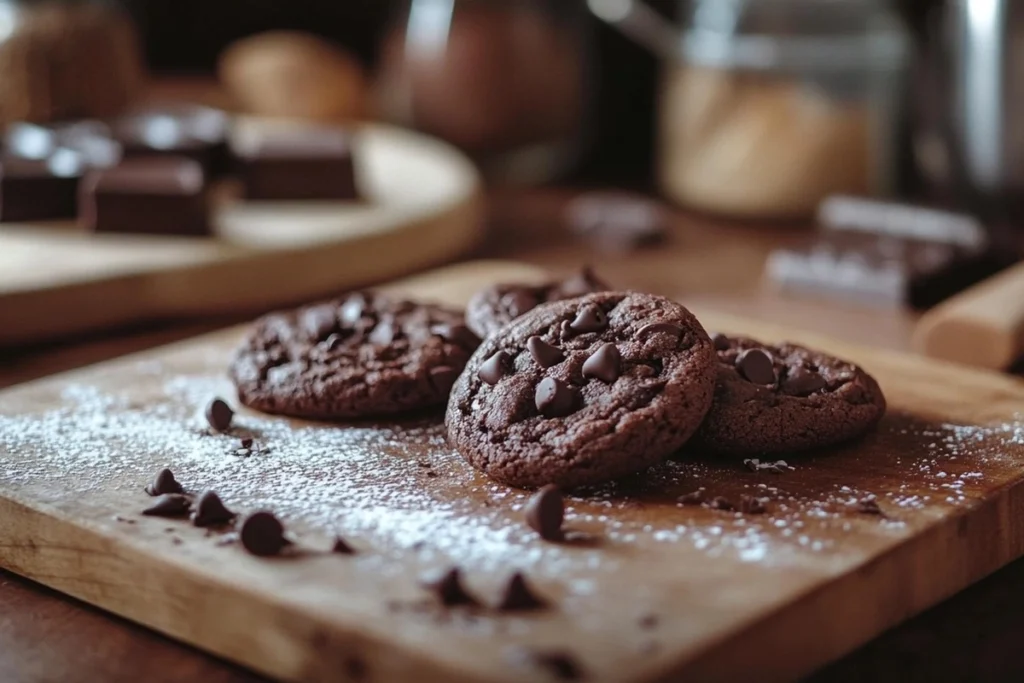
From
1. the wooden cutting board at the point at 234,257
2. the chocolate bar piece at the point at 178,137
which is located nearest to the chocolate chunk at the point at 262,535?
the wooden cutting board at the point at 234,257

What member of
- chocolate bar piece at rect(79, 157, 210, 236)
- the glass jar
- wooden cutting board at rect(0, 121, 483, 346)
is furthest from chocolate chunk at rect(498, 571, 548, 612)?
the glass jar

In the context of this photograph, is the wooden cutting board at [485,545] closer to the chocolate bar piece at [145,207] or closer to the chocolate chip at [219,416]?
the chocolate chip at [219,416]

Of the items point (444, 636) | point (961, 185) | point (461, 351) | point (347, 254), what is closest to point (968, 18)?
point (961, 185)

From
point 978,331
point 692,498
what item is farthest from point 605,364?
point 978,331

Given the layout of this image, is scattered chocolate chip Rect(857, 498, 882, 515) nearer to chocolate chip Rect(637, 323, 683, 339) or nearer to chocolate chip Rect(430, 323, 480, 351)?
chocolate chip Rect(637, 323, 683, 339)

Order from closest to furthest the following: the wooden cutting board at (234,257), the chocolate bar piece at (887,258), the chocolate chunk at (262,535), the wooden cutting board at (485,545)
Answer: the wooden cutting board at (485,545)
the chocolate chunk at (262,535)
the wooden cutting board at (234,257)
the chocolate bar piece at (887,258)

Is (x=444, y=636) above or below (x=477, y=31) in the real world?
below

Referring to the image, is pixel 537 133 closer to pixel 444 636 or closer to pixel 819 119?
pixel 819 119
